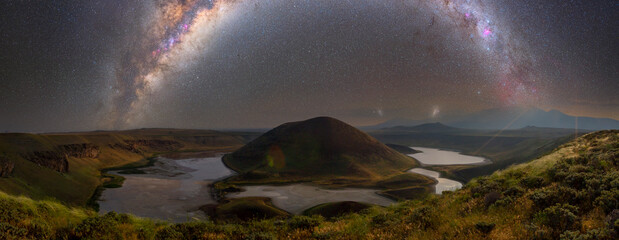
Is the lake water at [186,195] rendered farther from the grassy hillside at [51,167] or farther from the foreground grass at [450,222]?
the foreground grass at [450,222]

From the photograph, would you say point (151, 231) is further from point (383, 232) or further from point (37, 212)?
point (383, 232)

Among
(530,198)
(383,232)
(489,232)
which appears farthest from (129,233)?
(530,198)

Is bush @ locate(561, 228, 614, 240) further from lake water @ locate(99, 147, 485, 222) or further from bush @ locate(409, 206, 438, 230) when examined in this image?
lake water @ locate(99, 147, 485, 222)

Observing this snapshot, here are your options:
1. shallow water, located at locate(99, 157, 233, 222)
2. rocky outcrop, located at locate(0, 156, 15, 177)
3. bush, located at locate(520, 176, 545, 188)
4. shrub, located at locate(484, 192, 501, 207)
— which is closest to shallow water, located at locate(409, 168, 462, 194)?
shallow water, located at locate(99, 157, 233, 222)

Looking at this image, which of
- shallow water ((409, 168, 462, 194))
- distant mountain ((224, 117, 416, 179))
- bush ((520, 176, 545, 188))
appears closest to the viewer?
bush ((520, 176, 545, 188))

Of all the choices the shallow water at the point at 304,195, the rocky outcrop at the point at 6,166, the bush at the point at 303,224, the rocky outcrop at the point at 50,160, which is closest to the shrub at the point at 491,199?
the bush at the point at 303,224

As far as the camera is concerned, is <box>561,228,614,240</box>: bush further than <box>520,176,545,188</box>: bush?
No
